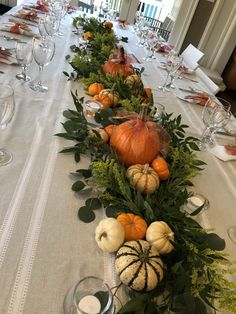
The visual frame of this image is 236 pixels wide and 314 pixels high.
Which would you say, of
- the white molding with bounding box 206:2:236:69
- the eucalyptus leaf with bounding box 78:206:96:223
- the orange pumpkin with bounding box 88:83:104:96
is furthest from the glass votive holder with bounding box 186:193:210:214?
the white molding with bounding box 206:2:236:69

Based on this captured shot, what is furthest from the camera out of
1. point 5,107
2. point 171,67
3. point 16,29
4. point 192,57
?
point 192,57

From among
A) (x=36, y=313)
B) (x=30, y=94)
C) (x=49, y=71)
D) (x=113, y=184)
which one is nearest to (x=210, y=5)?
(x=49, y=71)

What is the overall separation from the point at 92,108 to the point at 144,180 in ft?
1.39

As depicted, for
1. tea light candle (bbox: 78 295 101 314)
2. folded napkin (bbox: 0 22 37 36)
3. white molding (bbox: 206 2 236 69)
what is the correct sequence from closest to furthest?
tea light candle (bbox: 78 295 101 314), folded napkin (bbox: 0 22 37 36), white molding (bbox: 206 2 236 69)

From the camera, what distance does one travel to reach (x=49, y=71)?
132cm

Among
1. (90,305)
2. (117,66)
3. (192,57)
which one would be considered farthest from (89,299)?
(192,57)

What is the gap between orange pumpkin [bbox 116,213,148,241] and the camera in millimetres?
538

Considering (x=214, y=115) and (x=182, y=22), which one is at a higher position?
(x=214, y=115)

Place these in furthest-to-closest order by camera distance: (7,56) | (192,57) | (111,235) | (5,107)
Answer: (192,57)
(7,56)
(5,107)
(111,235)

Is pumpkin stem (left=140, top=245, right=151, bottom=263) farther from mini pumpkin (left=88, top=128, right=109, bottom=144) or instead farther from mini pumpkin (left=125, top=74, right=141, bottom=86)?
mini pumpkin (left=125, top=74, right=141, bottom=86)

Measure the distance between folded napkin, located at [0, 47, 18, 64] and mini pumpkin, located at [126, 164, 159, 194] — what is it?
0.87 metres

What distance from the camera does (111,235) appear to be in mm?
516

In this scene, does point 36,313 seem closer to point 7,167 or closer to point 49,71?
point 7,167

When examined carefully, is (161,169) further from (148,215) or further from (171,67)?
(171,67)
